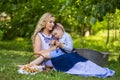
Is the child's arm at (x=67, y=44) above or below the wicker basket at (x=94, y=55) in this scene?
above

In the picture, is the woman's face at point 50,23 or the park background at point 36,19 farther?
the woman's face at point 50,23

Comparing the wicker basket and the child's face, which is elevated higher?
the child's face

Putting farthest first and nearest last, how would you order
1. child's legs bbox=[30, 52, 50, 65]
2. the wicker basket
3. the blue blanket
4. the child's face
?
the wicker basket < the child's face < child's legs bbox=[30, 52, 50, 65] < the blue blanket

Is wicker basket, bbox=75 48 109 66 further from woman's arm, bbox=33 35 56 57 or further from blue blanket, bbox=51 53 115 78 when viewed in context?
woman's arm, bbox=33 35 56 57

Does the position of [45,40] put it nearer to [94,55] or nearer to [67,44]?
[67,44]

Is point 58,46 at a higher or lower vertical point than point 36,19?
higher

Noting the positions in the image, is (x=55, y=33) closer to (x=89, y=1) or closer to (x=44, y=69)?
(x=44, y=69)

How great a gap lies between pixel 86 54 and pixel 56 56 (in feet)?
2.73

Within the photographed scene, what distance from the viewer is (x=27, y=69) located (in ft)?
23.0

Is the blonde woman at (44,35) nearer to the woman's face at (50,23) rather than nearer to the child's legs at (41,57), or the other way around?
the woman's face at (50,23)

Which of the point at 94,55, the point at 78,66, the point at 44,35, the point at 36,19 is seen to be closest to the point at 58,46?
the point at 44,35

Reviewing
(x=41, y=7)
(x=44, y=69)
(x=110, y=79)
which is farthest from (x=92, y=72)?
(x=41, y=7)

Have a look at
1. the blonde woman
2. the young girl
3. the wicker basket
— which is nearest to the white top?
the blonde woman

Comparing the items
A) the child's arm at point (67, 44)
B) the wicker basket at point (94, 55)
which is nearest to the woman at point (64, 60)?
the child's arm at point (67, 44)
